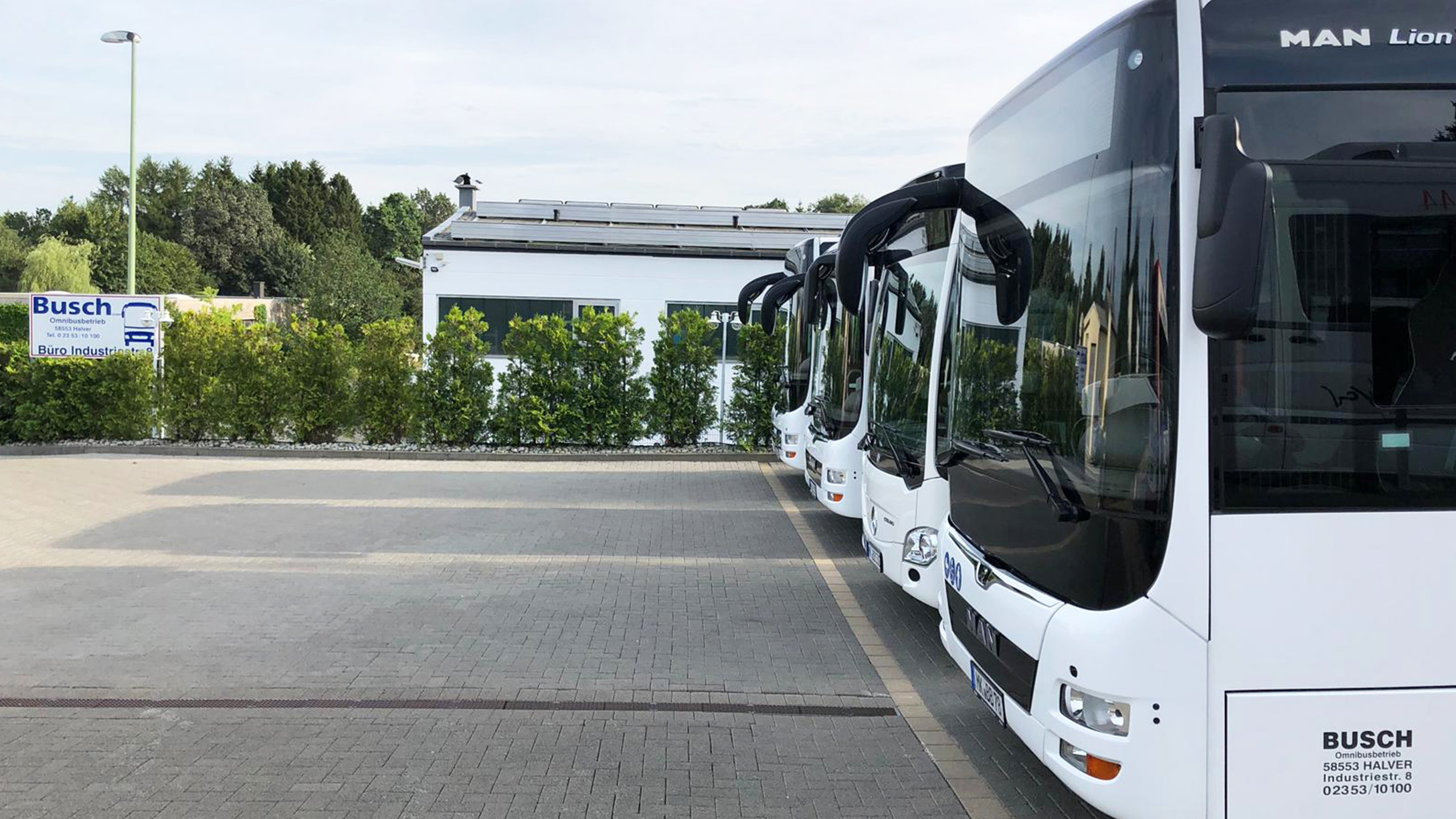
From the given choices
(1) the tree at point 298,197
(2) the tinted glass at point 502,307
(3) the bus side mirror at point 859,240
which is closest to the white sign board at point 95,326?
(2) the tinted glass at point 502,307

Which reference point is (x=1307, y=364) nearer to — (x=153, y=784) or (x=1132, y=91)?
(x=1132, y=91)

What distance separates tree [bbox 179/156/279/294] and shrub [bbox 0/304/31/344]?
55642mm

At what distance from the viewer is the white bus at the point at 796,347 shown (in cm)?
1387

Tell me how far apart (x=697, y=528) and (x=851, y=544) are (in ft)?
5.89

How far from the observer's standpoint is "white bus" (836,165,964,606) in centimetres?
719

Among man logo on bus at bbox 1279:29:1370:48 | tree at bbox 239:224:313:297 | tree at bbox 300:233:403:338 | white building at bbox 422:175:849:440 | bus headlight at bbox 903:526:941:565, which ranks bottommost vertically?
bus headlight at bbox 903:526:941:565

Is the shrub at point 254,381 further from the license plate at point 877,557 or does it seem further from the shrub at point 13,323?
the license plate at point 877,557

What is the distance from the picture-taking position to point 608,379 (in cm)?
1961

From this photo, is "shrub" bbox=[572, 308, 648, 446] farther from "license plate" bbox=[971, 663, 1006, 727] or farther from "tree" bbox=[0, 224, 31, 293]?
"tree" bbox=[0, 224, 31, 293]

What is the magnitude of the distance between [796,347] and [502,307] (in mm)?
14253

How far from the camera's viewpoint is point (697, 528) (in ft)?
40.4

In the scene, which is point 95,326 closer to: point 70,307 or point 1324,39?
point 70,307

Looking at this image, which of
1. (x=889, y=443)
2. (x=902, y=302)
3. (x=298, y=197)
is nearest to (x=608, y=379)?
(x=902, y=302)

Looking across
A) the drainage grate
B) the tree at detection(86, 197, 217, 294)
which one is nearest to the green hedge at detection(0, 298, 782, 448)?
the drainage grate
